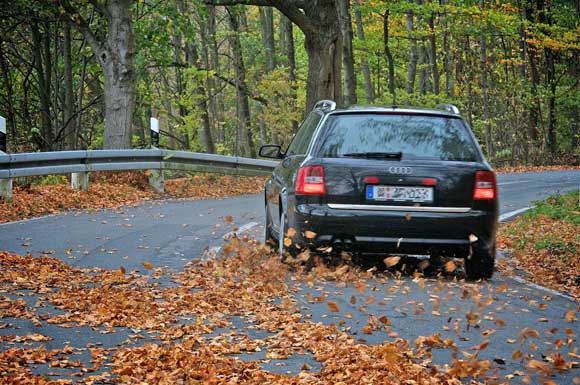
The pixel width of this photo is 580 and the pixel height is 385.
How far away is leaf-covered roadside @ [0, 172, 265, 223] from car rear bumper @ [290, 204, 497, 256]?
6.58 m

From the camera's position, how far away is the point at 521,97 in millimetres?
38562

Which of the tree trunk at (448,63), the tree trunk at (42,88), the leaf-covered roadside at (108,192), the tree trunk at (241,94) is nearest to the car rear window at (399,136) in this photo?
the leaf-covered roadside at (108,192)

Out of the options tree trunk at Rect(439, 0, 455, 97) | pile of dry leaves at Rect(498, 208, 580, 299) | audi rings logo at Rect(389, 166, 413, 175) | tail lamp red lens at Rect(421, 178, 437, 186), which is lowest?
pile of dry leaves at Rect(498, 208, 580, 299)

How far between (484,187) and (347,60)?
20.6m

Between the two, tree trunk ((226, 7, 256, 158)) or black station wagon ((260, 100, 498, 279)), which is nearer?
black station wagon ((260, 100, 498, 279))

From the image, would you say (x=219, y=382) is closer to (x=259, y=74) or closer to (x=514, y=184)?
(x=514, y=184)

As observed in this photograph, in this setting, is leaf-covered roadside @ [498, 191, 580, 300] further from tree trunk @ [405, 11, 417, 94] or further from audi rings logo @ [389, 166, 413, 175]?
tree trunk @ [405, 11, 417, 94]

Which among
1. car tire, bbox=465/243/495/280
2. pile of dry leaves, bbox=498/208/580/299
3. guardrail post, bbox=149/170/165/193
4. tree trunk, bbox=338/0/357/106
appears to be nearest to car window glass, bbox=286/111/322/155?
car tire, bbox=465/243/495/280

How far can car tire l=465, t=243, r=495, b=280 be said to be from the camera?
9086mm

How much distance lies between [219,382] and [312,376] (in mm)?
556

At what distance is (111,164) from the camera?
18578mm

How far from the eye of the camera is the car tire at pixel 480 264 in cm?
909

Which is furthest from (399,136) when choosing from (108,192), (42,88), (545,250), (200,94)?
(200,94)

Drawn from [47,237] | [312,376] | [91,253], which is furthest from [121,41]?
[312,376]
